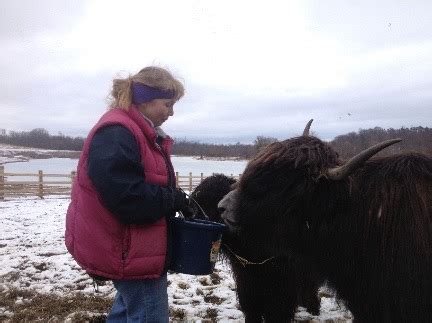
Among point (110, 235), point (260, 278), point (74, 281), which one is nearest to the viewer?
point (110, 235)

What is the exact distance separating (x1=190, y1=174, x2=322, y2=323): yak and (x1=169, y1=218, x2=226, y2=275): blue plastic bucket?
1079mm

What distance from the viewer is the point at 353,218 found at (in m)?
2.73

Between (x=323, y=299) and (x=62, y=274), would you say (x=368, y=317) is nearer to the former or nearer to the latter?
(x=323, y=299)

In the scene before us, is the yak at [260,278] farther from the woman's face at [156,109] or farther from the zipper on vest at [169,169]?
the woman's face at [156,109]

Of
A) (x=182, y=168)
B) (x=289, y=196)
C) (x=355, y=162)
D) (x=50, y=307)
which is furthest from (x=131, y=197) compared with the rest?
(x=182, y=168)

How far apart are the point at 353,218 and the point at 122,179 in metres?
1.51

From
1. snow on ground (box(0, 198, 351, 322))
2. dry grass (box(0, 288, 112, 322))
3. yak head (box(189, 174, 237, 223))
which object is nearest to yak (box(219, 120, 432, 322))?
yak head (box(189, 174, 237, 223))

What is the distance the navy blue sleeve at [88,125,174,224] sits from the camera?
2.39m

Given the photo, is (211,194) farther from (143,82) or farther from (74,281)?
(74,281)

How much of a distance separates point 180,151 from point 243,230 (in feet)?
214

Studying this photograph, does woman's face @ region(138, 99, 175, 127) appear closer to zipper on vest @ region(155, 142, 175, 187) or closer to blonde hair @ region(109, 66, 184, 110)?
blonde hair @ region(109, 66, 184, 110)

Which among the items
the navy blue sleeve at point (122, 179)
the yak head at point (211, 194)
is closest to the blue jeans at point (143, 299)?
the navy blue sleeve at point (122, 179)

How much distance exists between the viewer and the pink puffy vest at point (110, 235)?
255cm

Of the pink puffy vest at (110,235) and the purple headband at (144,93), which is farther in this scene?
the purple headband at (144,93)
